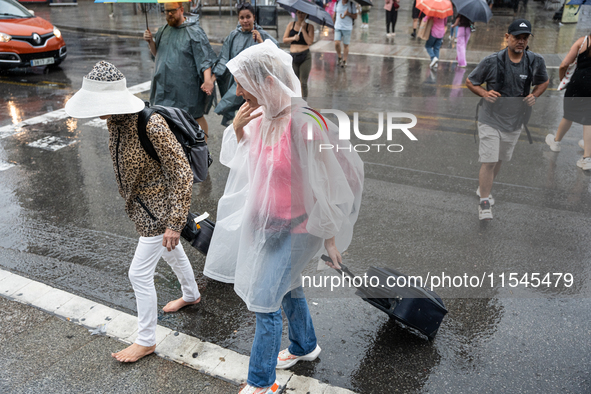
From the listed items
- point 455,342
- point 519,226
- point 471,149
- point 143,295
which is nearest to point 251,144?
point 143,295

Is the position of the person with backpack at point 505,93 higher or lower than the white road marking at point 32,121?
higher

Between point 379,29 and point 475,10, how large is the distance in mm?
7722

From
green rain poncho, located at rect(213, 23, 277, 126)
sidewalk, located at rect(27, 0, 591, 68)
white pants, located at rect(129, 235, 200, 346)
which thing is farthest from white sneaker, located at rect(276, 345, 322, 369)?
sidewalk, located at rect(27, 0, 591, 68)

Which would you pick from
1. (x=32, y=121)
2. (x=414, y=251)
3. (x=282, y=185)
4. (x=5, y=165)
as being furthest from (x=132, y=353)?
(x=32, y=121)

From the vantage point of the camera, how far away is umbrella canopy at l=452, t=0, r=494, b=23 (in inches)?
404

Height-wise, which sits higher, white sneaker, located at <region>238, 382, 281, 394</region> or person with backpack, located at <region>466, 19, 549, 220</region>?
person with backpack, located at <region>466, 19, 549, 220</region>

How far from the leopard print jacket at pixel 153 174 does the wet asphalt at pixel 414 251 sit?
3.28 feet

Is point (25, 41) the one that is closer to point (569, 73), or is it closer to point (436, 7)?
point (436, 7)

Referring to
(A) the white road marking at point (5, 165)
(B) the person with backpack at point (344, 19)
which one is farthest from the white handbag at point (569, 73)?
(A) the white road marking at point (5, 165)

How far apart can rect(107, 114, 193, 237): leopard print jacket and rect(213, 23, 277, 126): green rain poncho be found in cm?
279

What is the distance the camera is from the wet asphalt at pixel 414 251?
321 centimetres

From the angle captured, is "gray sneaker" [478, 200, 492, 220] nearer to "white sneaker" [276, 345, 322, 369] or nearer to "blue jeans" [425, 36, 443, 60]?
"white sneaker" [276, 345, 322, 369]

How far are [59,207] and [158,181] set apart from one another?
2.99m

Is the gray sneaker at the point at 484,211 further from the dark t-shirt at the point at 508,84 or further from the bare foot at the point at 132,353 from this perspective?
the bare foot at the point at 132,353
